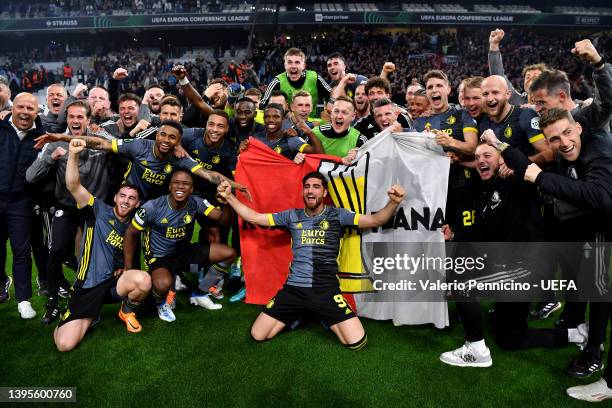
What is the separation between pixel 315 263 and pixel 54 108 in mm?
3925

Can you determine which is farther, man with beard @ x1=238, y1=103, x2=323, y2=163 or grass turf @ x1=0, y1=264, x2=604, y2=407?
man with beard @ x1=238, y1=103, x2=323, y2=163

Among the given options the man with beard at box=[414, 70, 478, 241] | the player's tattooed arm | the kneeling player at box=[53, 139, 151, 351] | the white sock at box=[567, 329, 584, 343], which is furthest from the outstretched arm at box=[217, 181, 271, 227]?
the white sock at box=[567, 329, 584, 343]

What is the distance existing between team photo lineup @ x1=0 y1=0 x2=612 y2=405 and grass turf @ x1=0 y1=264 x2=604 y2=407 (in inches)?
3.9

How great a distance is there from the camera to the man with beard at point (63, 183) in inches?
187

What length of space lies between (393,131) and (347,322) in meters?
1.81

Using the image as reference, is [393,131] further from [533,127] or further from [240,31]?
[240,31]

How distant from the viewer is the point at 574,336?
409cm

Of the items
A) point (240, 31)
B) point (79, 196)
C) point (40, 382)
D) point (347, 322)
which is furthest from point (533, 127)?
point (240, 31)

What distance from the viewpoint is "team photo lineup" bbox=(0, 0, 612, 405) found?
12.5 ft

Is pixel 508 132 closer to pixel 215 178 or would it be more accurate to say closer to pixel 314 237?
pixel 314 237

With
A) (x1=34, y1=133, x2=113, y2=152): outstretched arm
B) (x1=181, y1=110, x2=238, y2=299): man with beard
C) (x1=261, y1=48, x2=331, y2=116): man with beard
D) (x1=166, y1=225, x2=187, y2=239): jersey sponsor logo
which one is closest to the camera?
(x1=34, y1=133, x2=113, y2=152): outstretched arm

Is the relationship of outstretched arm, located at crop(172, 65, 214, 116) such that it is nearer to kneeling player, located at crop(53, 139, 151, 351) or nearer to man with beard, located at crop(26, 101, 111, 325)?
man with beard, located at crop(26, 101, 111, 325)

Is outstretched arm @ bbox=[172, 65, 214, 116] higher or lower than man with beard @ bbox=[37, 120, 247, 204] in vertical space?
higher

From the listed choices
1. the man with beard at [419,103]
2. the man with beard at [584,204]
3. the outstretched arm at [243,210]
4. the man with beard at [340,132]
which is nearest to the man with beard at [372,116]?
the man with beard at [419,103]
